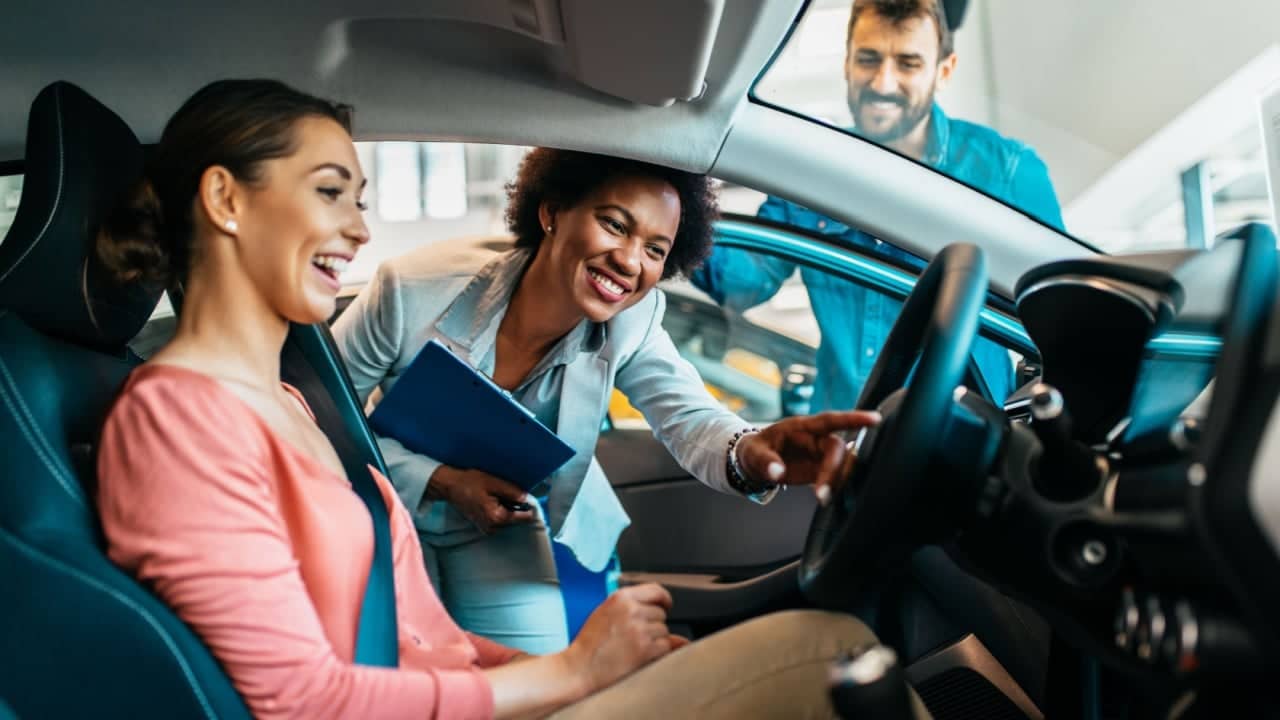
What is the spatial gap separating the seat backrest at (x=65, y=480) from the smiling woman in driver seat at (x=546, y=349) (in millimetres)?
582

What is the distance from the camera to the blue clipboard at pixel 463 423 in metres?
1.41

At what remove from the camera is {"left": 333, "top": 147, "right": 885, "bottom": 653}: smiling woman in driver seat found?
62.2 inches

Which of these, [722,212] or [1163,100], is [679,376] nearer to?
[722,212]

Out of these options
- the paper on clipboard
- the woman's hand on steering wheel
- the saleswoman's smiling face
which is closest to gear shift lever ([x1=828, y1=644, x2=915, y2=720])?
the woman's hand on steering wheel

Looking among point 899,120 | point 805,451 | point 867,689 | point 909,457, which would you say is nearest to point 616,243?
point 805,451

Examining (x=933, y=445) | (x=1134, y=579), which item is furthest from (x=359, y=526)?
(x=1134, y=579)

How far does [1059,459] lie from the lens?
92 cm

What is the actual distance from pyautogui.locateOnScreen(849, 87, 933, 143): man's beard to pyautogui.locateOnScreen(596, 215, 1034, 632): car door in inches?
7.0

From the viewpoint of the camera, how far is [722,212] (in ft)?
6.35

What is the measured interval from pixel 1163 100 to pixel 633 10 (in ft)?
12.1

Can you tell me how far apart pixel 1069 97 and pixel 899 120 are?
3683 millimetres

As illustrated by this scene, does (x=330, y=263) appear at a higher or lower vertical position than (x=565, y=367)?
higher

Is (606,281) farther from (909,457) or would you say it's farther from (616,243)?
(909,457)

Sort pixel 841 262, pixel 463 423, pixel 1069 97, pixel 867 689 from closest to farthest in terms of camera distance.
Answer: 1. pixel 867 689
2. pixel 463 423
3. pixel 841 262
4. pixel 1069 97
